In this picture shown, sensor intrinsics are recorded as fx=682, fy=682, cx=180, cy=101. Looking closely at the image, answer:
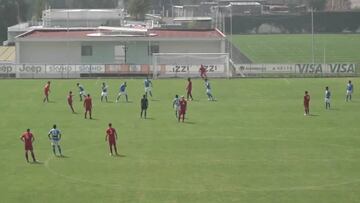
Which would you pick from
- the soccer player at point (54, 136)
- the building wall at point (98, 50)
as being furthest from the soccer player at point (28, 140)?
the building wall at point (98, 50)

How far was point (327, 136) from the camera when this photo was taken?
32.8 meters

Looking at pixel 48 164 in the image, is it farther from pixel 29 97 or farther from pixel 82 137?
pixel 29 97

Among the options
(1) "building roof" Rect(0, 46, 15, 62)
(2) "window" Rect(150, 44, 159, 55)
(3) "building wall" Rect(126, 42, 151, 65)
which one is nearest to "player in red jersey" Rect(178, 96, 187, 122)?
(2) "window" Rect(150, 44, 159, 55)

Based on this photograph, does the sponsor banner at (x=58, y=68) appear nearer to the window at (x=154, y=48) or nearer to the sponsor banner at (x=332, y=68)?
the window at (x=154, y=48)

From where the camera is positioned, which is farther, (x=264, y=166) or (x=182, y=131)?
(x=182, y=131)

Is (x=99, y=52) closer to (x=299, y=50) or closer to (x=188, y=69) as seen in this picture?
(x=188, y=69)

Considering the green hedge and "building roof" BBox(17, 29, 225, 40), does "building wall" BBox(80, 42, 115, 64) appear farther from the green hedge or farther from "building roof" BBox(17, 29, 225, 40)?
the green hedge

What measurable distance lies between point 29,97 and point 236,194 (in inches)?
1133

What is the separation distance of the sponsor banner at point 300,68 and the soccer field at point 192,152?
1443cm

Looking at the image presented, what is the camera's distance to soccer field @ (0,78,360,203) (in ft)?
74.4

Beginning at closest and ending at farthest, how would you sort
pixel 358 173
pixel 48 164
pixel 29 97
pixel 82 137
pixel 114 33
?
pixel 358 173, pixel 48 164, pixel 82 137, pixel 29 97, pixel 114 33

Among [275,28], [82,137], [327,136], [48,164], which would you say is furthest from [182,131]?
[275,28]

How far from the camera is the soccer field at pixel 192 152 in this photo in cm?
2269

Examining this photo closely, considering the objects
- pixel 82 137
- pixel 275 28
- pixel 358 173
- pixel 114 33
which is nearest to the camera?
pixel 358 173
